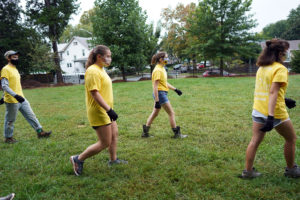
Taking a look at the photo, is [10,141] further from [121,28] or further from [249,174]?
[121,28]

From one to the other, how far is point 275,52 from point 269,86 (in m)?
0.43

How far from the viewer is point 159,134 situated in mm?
5465

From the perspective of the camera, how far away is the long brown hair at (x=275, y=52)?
110 inches

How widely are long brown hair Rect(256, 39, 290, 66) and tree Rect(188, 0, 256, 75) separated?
21.2 meters

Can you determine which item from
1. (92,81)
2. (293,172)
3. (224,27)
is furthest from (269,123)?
(224,27)

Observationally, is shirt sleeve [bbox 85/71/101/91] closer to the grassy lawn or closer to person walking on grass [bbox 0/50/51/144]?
the grassy lawn

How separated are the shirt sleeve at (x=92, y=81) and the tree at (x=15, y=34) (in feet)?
84.7

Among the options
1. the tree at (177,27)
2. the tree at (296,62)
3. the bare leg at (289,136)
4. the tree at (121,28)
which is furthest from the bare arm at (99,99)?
the tree at (177,27)

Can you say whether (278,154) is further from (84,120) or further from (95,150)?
(84,120)

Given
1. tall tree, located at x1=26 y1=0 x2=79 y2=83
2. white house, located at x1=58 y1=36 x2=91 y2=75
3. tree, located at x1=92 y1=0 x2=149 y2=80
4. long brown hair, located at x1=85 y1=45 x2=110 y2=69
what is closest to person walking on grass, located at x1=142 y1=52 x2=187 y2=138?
long brown hair, located at x1=85 y1=45 x2=110 y2=69

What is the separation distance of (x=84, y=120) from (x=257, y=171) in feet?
17.6

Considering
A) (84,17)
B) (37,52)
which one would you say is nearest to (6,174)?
(37,52)

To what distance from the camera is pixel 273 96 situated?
2.70 meters

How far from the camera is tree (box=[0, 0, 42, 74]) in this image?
25500 mm
